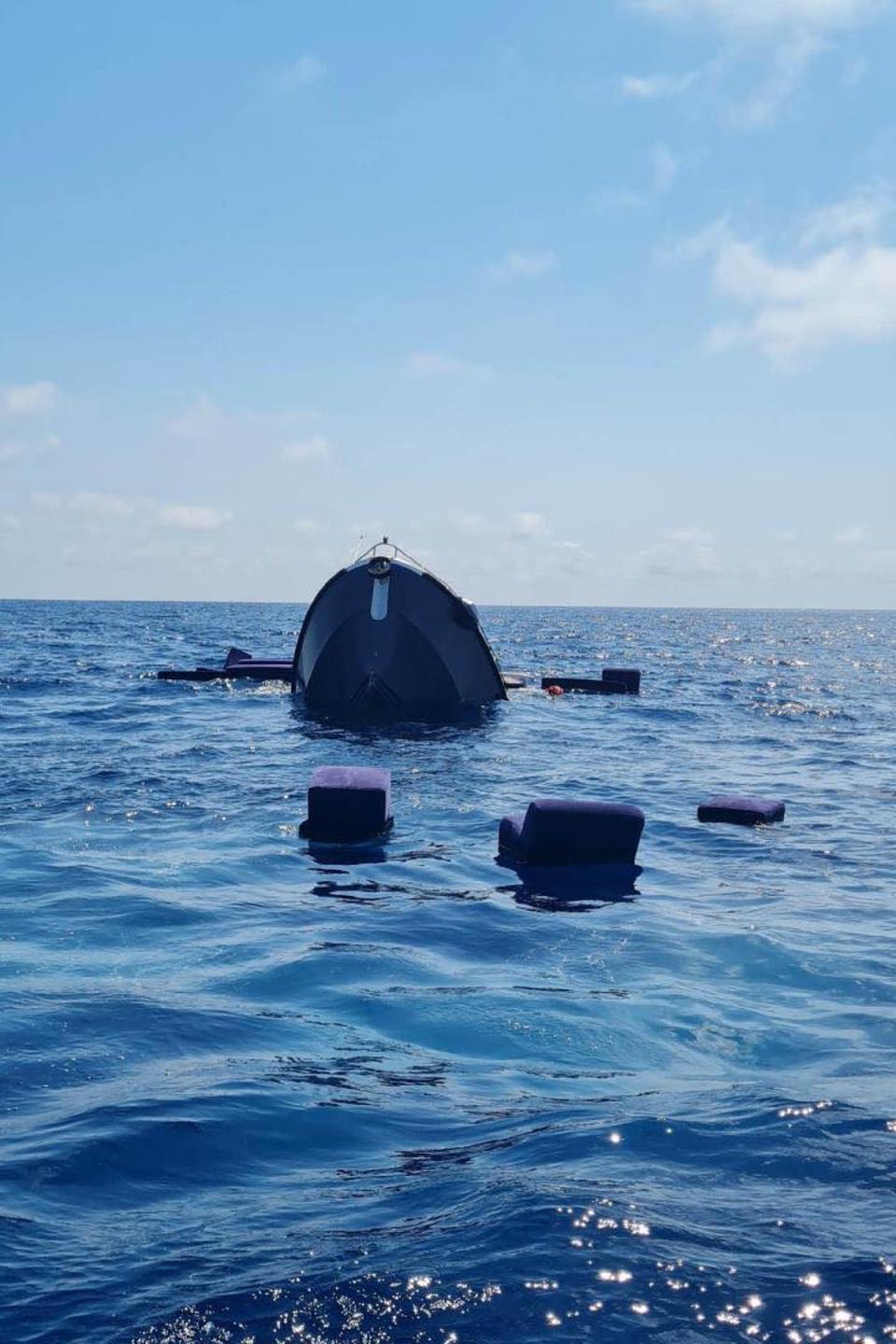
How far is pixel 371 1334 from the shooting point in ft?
11.8

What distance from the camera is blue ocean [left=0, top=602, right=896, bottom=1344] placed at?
383cm

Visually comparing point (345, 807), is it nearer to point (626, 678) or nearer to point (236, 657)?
point (626, 678)

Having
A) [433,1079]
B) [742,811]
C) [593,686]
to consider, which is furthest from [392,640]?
[433,1079]

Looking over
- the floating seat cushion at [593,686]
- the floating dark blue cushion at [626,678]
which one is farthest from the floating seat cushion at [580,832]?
the floating dark blue cushion at [626,678]

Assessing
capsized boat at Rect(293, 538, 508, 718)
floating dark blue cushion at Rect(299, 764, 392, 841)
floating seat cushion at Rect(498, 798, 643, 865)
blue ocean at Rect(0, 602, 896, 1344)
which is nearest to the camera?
blue ocean at Rect(0, 602, 896, 1344)

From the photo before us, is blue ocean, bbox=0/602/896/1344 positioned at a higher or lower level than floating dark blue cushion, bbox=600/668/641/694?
lower

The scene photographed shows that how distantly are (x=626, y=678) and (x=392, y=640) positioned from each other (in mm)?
10270

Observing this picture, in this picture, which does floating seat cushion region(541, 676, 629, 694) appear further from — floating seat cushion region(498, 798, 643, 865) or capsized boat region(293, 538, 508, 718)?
floating seat cushion region(498, 798, 643, 865)

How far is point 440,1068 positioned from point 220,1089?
1149mm

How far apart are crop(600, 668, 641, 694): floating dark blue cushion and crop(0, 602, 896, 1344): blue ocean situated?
1712cm

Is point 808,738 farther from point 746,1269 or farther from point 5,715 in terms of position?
point 746,1269

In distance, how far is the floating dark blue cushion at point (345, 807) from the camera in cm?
1219

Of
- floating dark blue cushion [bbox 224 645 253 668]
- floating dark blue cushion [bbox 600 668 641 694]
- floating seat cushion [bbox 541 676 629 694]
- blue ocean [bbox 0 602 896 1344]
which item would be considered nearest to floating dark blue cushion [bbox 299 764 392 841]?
blue ocean [bbox 0 602 896 1344]

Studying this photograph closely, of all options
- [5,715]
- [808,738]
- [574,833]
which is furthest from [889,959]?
[5,715]
